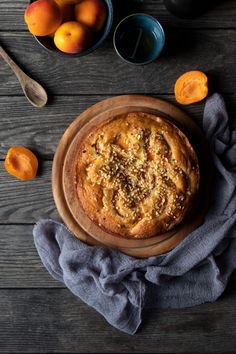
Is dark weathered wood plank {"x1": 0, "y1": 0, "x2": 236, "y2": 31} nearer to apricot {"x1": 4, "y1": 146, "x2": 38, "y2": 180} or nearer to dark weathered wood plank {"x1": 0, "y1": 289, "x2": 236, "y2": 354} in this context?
apricot {"x1": 4, "y1": 146, "x2": 38, "y2": 180}

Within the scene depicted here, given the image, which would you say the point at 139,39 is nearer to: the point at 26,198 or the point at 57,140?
the point at 57,140

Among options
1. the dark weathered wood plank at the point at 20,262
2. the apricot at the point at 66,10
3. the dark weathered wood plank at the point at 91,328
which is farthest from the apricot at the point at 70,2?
the dark weathered wood plank at the point at 91,328

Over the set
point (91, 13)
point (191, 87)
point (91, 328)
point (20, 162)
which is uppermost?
point (91, 13)

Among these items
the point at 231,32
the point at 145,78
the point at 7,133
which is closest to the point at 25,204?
the point at 7,133

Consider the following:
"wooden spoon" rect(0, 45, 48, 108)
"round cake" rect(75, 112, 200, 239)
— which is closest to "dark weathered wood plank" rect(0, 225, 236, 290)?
"round cake" rect(75, 112, 200, 239)

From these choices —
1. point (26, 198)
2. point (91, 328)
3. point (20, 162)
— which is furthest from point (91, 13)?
point (91, 328)

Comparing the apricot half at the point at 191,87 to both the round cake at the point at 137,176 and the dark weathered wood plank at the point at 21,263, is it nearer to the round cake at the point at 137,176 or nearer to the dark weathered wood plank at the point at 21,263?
the round cake at the point at 137,176
